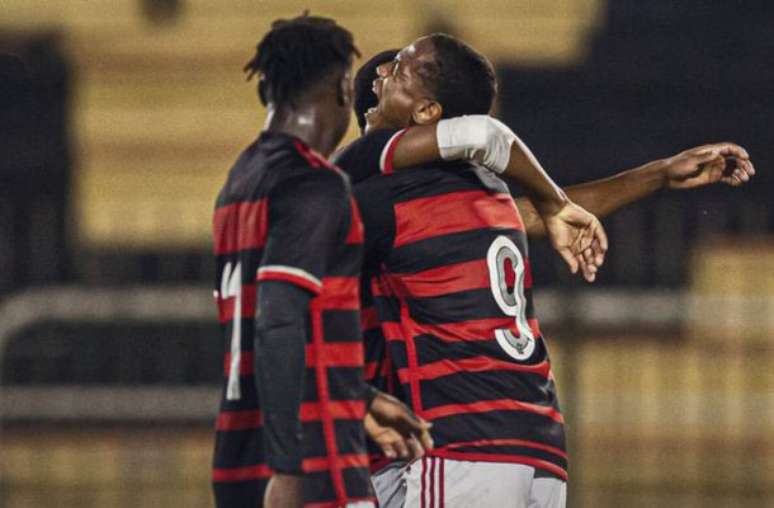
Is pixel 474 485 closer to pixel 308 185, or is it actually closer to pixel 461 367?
pixel 461 367

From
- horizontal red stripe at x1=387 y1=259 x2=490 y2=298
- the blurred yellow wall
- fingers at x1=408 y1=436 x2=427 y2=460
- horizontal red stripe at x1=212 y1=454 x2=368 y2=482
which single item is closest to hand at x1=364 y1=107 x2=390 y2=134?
horizontal red stripe at x1=387 y1=259 x2=490 y2=298

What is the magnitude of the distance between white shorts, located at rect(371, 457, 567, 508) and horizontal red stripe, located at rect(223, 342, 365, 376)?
0.67 m

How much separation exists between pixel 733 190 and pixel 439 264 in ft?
21.2

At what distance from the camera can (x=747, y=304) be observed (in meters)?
8.52

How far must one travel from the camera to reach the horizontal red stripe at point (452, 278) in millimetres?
4121

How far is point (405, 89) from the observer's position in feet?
14.0

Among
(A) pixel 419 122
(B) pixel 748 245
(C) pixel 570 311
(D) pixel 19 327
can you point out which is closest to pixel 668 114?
(B) pixel 748 245

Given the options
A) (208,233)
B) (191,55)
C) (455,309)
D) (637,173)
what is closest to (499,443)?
(455,309)

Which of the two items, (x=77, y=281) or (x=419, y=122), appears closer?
(x=419, y=122)

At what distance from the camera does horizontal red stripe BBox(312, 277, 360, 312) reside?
138 inches

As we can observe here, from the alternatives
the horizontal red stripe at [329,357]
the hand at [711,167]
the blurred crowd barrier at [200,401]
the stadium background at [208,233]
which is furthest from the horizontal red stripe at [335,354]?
the blurred crowd barrier at [200,401]

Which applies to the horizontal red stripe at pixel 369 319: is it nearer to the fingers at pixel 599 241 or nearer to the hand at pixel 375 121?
the hand at pixel 375 121

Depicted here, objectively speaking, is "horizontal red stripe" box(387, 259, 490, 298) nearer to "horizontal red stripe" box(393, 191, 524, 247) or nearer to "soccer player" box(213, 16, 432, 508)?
"horizontal red stripe" box(393, 191, 524, 247)

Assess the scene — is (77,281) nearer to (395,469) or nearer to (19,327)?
(19,327)
